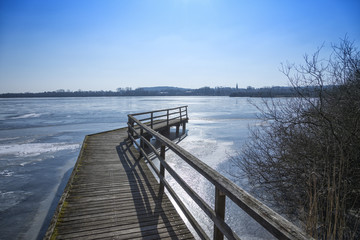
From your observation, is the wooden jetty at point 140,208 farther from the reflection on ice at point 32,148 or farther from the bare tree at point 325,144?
the reflection on ice at point 32,148

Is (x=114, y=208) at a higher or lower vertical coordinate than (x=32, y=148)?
higher

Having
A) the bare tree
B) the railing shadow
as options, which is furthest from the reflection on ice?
the bare tree

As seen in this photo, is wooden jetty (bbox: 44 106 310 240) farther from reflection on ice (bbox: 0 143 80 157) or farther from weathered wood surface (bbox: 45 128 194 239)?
reflection on ice (bbox: 0 143 80 157)

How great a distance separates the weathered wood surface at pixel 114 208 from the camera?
9.16ft

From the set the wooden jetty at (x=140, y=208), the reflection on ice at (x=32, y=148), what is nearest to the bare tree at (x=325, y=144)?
the wooden jetty at (x=140, y=208)

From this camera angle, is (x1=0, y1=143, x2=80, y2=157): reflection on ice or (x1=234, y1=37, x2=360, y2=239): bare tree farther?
(x1=0, y1=143, x2=80, y2=157): reflection on ice

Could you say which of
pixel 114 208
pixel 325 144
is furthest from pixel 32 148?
pixel 325 144

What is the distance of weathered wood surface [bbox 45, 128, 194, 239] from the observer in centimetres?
279

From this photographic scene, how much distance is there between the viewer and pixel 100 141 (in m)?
9.11

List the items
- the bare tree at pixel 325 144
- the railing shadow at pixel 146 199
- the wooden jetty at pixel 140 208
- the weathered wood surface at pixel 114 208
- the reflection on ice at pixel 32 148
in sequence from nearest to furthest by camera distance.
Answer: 1. the wooden jetty at pixel 140 208
2. the weathered wood surface at pixel 114 208
3. the railing shadow at pixel 146 199
4. the bare tree at pixel 325 144
5. the reflection on ice at pixel 32 148

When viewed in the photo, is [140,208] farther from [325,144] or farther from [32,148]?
[32,148]

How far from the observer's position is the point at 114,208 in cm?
344

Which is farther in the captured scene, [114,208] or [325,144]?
[325,144]

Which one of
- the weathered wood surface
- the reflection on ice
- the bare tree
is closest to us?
the weathered wood surface
